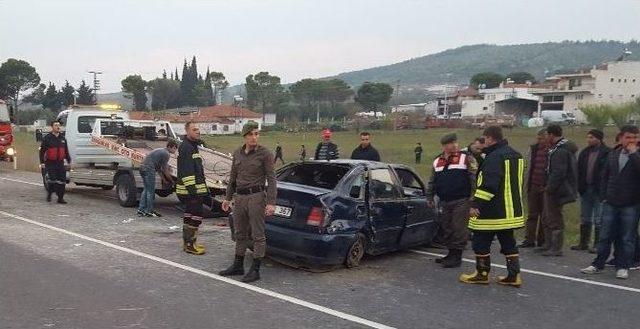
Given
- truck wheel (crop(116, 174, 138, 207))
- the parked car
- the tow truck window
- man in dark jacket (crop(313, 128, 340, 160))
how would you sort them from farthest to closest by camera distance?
the tow truck window → truck wheel (crop(116, 174, 138, 207)) → man in dark jacket (crop(313, 128, 340, 160)) → the parked car

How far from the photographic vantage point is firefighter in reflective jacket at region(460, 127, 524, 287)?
6.36 m

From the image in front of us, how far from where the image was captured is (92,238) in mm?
8438

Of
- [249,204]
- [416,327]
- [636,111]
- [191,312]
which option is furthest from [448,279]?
[636,111]

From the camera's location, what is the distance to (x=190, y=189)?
7672 mm

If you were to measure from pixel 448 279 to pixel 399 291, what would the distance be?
928 millimetres

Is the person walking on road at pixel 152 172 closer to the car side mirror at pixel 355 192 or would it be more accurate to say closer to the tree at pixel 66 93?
the car side mirror at pixel 355 192

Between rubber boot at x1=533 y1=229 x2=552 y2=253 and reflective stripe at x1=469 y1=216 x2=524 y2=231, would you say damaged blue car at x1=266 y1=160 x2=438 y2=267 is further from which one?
rubber boot at x1=533 y1=229 x2=552 y2=253

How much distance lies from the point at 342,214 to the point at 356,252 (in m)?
0.58

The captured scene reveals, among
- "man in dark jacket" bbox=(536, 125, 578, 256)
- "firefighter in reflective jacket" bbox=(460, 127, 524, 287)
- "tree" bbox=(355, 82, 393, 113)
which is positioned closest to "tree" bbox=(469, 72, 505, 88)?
"tree" bbox=(355, 82, 393, 113)

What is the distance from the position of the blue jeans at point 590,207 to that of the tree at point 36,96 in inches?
4687

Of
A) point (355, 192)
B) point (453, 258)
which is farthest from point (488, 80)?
point (355, 192)

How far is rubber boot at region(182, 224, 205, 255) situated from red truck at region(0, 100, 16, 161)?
13.7m

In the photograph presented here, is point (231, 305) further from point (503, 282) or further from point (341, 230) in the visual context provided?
point (503, 282)

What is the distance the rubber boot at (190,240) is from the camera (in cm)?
768
